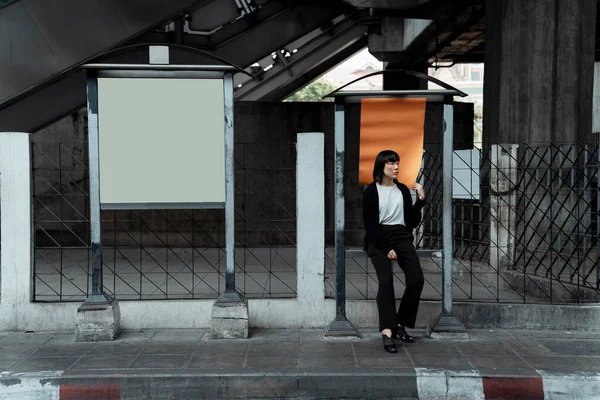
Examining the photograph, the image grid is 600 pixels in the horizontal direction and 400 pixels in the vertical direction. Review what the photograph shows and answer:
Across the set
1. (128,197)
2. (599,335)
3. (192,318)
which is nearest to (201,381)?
(192,318)

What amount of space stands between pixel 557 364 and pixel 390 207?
213 cm

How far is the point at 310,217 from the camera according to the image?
23.6 feet

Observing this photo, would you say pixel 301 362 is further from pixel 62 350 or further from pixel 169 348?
pixel 62 350

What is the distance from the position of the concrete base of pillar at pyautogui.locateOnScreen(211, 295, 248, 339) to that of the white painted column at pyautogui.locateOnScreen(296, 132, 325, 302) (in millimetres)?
745

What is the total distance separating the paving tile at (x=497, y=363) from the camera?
19.4ft

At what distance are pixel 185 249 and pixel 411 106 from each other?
802 cm

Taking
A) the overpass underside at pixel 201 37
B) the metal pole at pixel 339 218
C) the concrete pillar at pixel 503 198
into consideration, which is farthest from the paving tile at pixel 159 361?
the concrete pillar at pixel 503 198

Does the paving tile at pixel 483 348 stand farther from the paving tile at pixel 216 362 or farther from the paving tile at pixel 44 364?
the paving tile at pixel 44 364

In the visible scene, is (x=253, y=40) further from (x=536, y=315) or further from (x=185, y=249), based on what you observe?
(x=536, y=315)

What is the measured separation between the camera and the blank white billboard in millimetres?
6914

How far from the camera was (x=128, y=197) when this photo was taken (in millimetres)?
6965

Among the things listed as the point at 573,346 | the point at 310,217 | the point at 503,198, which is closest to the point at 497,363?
the point at 573,346

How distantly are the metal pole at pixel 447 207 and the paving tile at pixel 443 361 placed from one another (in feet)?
2.70

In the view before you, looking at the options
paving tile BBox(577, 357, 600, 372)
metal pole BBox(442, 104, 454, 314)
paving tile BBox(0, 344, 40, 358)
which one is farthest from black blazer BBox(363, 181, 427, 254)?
paving tile BBox(0, 344, 40, 358)
